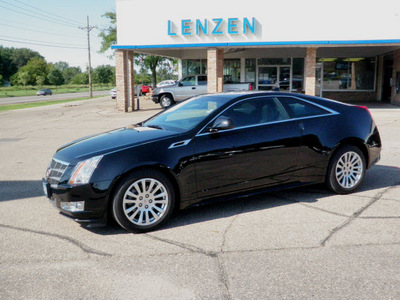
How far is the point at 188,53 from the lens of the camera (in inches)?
1190

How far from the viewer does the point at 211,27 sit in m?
21.7

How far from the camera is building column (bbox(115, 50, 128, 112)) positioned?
22.8 meters

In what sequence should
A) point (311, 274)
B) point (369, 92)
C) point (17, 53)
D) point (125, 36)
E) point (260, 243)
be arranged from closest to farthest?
point (311, 274) < point (260, 243) < point (125, 36) < point (369, 92) < point (17, 53)

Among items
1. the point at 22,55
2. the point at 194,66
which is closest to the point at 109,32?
→ the point at 194,66

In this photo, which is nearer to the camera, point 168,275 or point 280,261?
point 168,275

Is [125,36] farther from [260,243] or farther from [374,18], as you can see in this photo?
[260,243]

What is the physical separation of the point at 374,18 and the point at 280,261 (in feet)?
64.4

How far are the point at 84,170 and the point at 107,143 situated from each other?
54 centimetres

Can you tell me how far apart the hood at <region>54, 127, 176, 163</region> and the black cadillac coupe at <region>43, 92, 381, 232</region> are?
1cm

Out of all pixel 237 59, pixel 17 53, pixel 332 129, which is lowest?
pixel 332 129

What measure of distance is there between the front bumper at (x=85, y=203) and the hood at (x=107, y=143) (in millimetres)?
361

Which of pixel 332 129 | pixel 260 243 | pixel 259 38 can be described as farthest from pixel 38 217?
pixel 259 38

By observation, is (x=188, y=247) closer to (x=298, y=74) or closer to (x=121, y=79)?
(x=121, y=79)

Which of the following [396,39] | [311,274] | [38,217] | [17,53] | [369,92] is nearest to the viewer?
[311,274]
